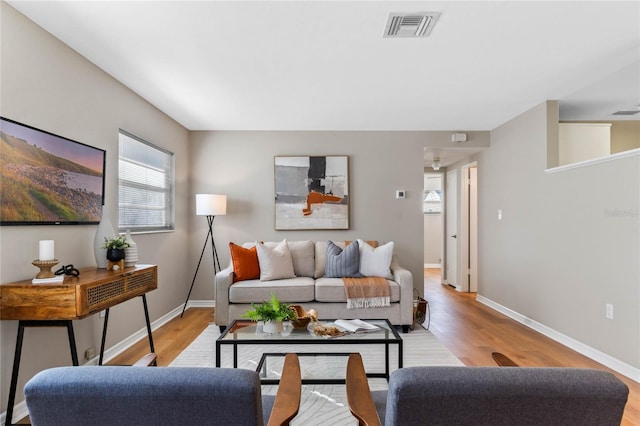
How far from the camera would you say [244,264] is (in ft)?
13.1

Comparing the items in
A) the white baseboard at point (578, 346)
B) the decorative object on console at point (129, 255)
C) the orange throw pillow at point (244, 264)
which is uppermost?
the decorative object on console at point (129, 255)

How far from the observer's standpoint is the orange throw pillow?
3.97 m

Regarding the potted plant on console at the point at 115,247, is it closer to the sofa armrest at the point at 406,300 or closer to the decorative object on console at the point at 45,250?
the decorative object on console at the point at 45,250

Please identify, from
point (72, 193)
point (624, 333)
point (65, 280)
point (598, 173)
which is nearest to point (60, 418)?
point (65, 280)

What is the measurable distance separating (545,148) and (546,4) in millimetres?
2067

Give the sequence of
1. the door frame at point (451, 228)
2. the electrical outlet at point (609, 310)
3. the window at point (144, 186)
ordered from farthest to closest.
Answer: the door frame at point (451, 228) < the window at point (144, 186) < the electrical outlet at point (609, 310)

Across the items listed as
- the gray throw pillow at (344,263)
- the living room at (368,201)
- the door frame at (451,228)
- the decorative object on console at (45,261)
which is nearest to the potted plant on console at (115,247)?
the living room at (368,201)

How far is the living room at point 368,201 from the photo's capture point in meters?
2.36

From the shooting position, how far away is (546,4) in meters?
2.09

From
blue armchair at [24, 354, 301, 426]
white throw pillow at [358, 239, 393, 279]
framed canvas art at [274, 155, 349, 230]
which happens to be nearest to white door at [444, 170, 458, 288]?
framed canvas art at [274, 155, 349, 230]

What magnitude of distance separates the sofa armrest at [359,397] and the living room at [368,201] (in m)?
2.03

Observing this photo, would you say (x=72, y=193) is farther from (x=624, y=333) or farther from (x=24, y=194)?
(x=624, y=333)

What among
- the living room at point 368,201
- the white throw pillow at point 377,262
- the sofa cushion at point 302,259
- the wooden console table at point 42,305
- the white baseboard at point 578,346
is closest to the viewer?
the wooden console table at point 42,305

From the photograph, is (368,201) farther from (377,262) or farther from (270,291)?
(270,291)
